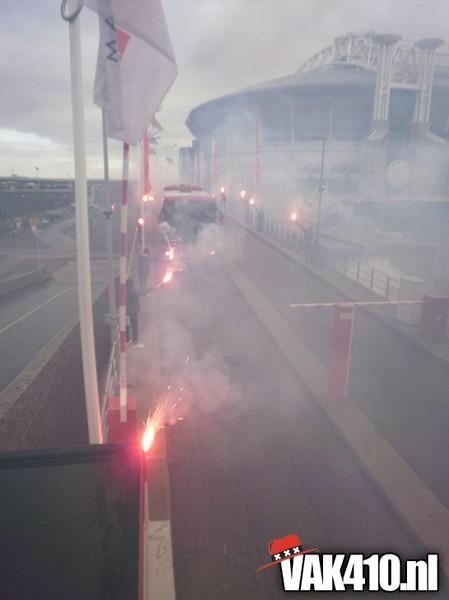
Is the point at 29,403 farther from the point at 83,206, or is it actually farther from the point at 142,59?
the point at 142,59

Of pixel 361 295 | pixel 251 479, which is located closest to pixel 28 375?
pixel 251 479

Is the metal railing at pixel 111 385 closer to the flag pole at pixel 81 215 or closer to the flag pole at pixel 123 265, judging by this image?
the flag pole at pixel 123 265

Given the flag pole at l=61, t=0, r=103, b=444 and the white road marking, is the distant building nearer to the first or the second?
the white road marking

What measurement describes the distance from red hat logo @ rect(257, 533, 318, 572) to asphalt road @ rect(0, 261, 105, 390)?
561 centimetres

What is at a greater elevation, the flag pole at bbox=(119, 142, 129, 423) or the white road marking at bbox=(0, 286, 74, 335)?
the flag pole at bbox=(119, 142, 129, 423)

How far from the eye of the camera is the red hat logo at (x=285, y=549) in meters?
4.60

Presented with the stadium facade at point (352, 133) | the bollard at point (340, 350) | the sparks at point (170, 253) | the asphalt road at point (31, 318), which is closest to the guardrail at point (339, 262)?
the sparks at point (170, 253)

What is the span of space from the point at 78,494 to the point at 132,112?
273 cm

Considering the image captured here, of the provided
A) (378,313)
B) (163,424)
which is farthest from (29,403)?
(378,313)

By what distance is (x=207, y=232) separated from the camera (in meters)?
21.8

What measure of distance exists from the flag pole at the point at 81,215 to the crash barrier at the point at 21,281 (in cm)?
1947

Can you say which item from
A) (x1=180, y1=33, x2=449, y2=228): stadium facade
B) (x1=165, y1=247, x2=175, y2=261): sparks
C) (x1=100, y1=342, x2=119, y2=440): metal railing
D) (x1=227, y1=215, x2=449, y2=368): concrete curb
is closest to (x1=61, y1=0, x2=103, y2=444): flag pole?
(x1=100, y1=342, x2=119, y2=440): metal railing

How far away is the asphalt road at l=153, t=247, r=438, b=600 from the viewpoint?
4.62 metres

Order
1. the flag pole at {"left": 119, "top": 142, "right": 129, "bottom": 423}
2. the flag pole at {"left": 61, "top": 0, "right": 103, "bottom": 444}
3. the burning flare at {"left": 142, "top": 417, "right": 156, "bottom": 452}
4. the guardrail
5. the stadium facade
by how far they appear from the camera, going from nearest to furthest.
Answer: the flag pole at {"left": 61, "top": 0, "right": 103, "bottom": 444}
the flag pole at {"left": 119, "top": 142, "right": 129, "bottom": 423}
the burning flare at {"left": 142, "top": 417, "right": 156, "bottom": 452}
the guardrail
the stadium facade
